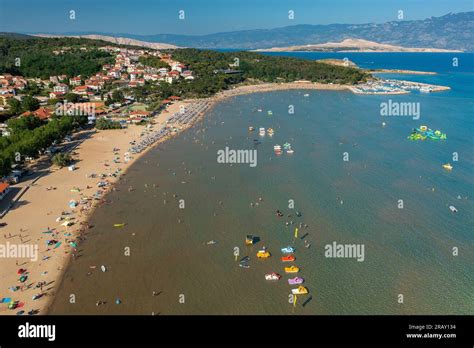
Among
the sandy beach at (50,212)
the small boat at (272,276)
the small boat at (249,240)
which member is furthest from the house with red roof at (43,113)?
the small boat at (272,276)

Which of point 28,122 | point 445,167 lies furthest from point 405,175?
point 28,122

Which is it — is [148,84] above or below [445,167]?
above

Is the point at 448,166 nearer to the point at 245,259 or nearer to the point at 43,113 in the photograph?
the point at 245,259

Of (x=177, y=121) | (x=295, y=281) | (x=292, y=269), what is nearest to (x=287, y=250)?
(x=292, y=269)

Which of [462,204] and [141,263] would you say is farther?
[462,204]

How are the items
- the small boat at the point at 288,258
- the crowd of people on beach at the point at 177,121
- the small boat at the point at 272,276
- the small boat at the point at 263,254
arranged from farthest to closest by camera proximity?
the crowd of people on beach at the point at 177,121, the small boat at the point at 263,254, the small boat at the point at 288,258, the small boat at the point at 272,276

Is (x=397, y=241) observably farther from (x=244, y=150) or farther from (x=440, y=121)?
(x=440, y=121)

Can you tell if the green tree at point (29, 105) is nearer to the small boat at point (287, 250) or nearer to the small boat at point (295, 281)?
the small boat at point (287, 250)
